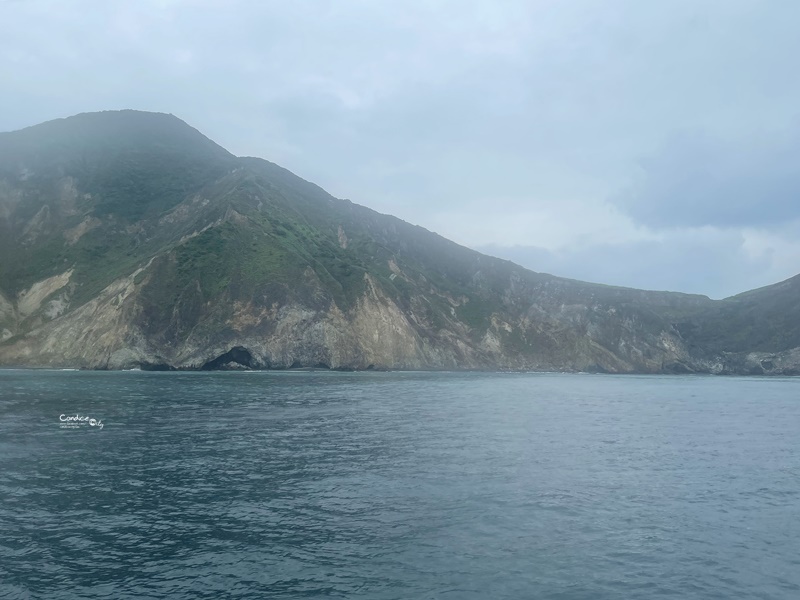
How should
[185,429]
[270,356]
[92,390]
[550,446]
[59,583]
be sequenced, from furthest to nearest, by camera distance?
[270,356], [92,390], [185,429], [550,446], [59,583]

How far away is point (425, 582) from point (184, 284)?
165120 millimetres

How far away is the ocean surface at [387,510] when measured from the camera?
21125mm

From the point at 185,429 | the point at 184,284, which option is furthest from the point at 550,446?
the point at 184,284

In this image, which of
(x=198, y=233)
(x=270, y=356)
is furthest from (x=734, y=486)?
(x=198, y=233)

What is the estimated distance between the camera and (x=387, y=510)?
1155 inches

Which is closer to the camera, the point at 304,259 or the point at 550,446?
the point at 550,446

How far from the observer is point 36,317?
174125 mm

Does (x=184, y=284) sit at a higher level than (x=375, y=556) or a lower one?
higher

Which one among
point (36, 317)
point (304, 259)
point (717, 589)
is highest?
point (304, 259)

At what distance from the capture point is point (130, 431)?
50.7 meters

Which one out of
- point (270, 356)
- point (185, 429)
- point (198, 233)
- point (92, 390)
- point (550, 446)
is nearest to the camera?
point (550, 446)

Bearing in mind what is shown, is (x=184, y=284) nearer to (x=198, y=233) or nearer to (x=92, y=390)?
(x=198, y=233)

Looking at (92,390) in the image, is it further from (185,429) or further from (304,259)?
(304,259)

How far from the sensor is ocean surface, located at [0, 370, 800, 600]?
832 inches
